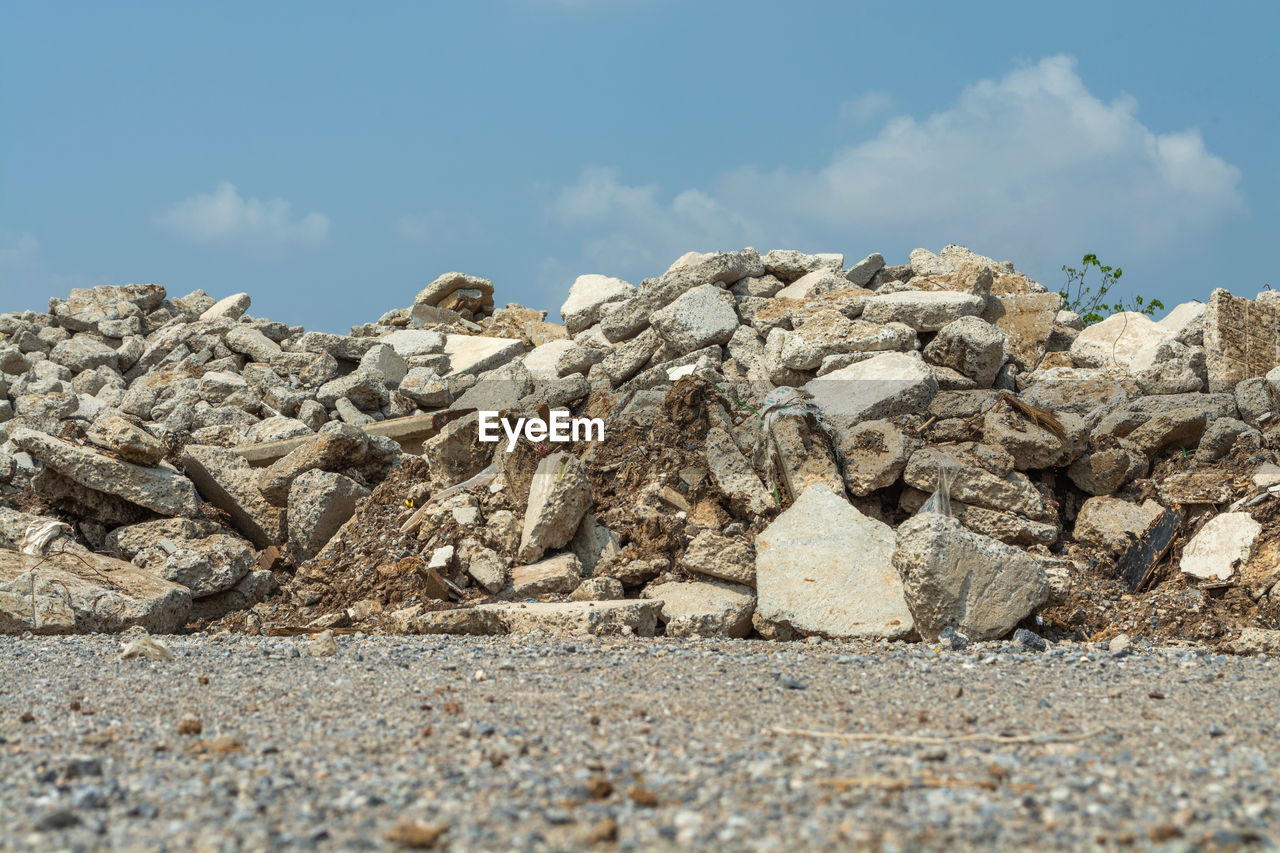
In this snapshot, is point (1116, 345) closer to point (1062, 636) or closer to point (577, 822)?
point (1062, 636)

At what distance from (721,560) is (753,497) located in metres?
0.83

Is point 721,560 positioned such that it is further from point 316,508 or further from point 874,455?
point 316,508

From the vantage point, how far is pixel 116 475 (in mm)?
8172

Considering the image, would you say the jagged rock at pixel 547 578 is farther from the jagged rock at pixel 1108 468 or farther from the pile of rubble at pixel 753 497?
the jagged rock at pixel 1108 468

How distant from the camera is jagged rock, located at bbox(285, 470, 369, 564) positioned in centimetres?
827

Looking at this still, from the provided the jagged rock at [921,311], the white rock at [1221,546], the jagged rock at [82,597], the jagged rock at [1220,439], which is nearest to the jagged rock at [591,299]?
the jagged rock at [921,311]

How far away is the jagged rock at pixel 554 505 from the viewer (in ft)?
23.9

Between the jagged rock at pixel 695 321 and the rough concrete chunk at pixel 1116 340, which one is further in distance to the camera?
the jagged rock at pixel 695 321

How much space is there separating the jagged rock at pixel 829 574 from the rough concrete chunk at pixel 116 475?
16.6ft

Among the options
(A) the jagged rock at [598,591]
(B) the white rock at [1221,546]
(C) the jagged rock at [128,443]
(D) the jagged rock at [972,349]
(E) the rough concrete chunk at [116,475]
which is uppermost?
(D) the jagged rock at [972,349]

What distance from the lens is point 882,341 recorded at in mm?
9812

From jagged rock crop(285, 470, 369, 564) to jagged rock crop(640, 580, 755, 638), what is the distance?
9.77 ft

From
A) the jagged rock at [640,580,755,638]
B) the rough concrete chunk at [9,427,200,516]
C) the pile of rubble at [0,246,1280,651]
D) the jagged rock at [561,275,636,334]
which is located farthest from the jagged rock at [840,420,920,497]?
the jagged rock at [561,275,636,334]

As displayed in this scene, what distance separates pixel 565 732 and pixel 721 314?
7.78m
